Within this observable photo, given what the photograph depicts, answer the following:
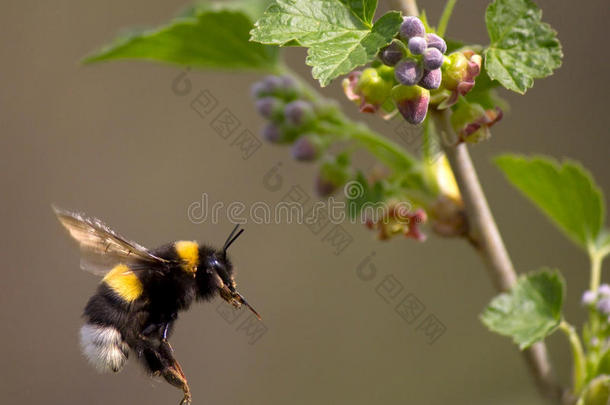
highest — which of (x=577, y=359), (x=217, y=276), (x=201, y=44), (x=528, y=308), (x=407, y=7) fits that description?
(x=201, y=44)

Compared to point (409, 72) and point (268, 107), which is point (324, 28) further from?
point (268, 107)

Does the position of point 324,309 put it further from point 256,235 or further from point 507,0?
point 507,0

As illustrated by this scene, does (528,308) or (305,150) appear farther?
(305,150)

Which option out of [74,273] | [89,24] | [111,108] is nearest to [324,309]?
[74,273]

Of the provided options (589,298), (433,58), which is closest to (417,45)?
(433,58)

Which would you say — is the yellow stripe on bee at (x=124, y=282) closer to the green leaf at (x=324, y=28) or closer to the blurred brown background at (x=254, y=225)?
the green leaf at (x=324, y=28)

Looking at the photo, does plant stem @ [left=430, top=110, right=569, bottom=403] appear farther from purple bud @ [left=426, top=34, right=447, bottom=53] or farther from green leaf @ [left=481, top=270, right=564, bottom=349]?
purple bud @ [left=426, top=34, right=447, bottom=53]
